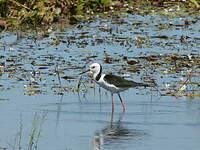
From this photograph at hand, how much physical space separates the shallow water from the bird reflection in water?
0.01m

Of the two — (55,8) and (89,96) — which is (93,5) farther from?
(89,96)

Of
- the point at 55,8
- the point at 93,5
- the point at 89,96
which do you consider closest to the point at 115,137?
the point at 89,96

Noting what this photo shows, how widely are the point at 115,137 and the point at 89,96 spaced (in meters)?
3.01

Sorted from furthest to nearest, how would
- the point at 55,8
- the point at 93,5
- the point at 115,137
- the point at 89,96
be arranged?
1. the point at 93,5
2. the point at 55,8
3. the point at 89,96
4. the point at 115,137

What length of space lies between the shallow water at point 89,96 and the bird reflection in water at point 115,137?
0.04ft

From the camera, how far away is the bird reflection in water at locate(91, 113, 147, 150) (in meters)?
9.75

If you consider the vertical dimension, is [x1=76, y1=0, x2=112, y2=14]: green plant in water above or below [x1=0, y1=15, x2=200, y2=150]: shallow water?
above

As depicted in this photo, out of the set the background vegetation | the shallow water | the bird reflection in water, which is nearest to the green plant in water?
the background vegetation

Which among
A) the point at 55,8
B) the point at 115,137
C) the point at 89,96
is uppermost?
the point at 55,8

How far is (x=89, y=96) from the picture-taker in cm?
1327

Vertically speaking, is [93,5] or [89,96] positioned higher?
[93,5]

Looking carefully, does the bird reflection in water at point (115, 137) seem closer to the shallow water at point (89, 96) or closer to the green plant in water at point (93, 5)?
the shallow water at point (89, 96)

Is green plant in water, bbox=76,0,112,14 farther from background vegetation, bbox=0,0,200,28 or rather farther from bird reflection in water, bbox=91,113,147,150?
bird reflection in water, bbox=91,113,147,150

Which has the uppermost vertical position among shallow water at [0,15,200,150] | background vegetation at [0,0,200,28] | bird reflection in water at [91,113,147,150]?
background vegetation at [0,0,200,28]
